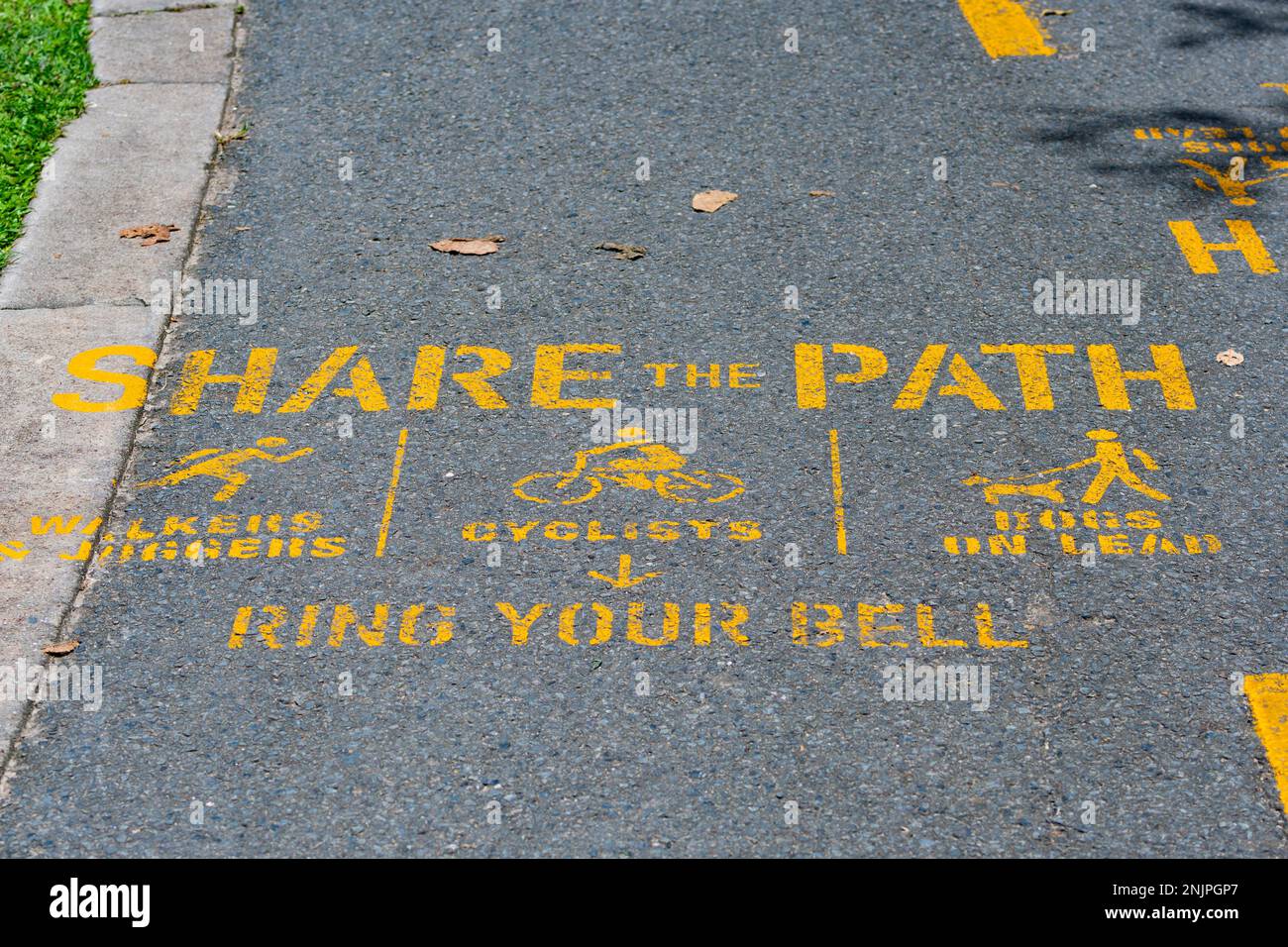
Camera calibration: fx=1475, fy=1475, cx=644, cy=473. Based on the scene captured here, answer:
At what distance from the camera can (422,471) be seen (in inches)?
176

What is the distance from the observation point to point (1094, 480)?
4.38m

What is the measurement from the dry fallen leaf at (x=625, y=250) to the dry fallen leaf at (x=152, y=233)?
1668mm

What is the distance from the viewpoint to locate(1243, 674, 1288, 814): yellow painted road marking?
11.4 ft

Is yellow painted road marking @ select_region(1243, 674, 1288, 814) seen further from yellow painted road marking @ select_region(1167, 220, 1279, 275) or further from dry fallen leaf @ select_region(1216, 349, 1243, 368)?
yellow painted road marking @ select_region(1167, 220, 1279, 275)

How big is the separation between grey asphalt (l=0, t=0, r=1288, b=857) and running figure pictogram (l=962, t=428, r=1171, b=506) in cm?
6

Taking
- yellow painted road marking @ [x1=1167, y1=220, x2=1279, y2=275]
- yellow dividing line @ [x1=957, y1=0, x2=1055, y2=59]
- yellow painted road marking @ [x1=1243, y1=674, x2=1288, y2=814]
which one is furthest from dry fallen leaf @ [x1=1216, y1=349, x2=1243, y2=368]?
yellow dividing line @ [x1=957, y1=0, x2=1055, y2=59]

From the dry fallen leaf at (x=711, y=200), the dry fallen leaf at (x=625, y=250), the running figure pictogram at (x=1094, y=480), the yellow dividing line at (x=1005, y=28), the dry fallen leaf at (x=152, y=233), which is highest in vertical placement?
the yellow dividing line at (x=1005, y=28)

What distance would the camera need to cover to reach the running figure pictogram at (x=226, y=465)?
4.45 m

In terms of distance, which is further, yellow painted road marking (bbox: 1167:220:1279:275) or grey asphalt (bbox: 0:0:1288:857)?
yellow painted road marking (bbox: 1167:220:1279:275)

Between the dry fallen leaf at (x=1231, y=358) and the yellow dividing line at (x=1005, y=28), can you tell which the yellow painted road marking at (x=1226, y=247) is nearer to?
the dry fallen leaf at (x=1231, y=358)

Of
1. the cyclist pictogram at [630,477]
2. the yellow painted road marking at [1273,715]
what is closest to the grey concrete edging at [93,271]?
the cyclist pictogram at [630,477]

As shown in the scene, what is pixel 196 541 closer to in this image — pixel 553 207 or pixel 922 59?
pixel 553 207

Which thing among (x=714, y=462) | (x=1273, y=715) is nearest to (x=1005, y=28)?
(x=714, y=462)
